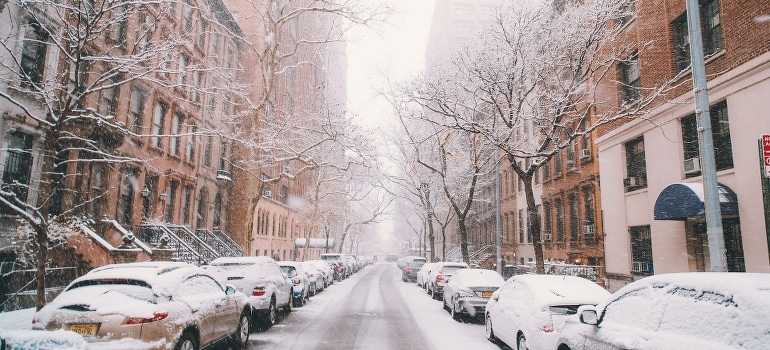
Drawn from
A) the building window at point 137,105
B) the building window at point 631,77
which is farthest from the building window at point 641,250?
the building window at point 137,105

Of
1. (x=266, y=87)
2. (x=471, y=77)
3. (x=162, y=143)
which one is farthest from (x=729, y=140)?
(x=162, y=143)

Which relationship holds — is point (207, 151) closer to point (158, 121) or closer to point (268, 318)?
point (158, 121)

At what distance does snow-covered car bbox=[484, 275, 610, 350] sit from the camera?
7430mm

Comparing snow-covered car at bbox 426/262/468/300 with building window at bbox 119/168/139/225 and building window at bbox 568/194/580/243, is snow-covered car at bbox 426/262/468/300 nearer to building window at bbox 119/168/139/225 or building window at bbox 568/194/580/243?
building window at bbox 568/194/580/243

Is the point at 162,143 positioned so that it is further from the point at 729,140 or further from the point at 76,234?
the point at 729,140

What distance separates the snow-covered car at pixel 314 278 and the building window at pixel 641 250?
40.6 feet

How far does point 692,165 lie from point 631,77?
18.9 ft

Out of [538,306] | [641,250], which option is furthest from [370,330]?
[641,250]

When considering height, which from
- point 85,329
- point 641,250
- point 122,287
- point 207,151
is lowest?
point 85,329

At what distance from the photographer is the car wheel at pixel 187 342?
21.0 ft

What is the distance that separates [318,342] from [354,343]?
2.44 ft

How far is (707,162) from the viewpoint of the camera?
27.3ft

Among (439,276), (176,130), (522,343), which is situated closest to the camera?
(522,343)

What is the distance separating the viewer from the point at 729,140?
13258 millimetres
